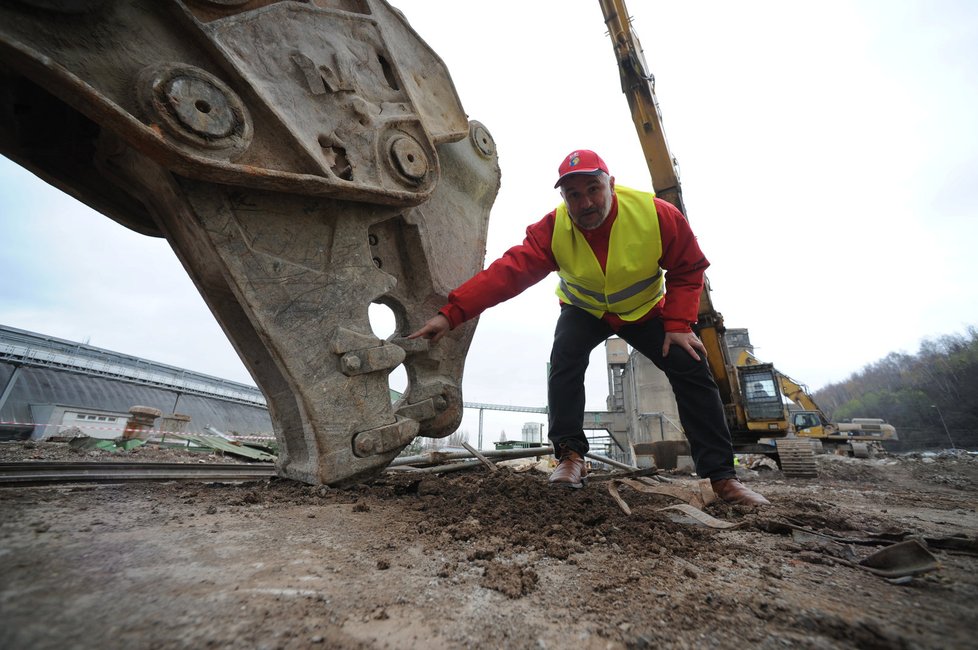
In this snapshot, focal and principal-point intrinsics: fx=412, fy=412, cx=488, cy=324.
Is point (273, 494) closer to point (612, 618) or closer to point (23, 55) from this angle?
point (612, 618)

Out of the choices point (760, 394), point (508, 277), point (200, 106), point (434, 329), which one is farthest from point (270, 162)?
point (760, 394)

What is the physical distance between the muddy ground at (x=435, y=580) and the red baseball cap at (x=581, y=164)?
1.74 m

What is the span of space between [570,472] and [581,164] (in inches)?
70.5

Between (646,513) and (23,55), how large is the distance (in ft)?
8.74

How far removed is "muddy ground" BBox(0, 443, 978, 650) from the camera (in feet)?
2.34

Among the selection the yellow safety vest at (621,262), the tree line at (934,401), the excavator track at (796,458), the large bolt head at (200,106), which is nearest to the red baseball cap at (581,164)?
the yellow safety vest at (621,262)

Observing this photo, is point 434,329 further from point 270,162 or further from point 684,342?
point 684,342

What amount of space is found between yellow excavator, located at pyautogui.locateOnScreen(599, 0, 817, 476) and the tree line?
118 feet

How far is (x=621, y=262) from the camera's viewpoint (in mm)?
2430

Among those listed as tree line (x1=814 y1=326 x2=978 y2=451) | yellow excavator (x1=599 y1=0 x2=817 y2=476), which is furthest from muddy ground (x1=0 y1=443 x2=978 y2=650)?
tree line (x1=814 y1=326 x2=978 y2=451)

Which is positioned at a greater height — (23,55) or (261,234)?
(23,55)

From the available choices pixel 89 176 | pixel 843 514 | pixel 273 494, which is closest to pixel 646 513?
pixel 843 514

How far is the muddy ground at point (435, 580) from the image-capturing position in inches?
28.0

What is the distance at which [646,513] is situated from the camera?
1710 millimetres
